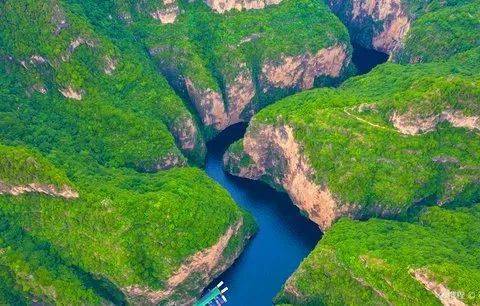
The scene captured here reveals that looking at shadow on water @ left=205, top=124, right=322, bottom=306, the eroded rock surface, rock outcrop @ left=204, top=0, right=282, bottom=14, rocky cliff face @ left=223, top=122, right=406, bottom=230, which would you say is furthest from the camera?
rock outcrop @ left=204, top=0, right=282, bottom=14

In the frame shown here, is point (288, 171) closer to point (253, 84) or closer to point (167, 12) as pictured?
point (253, 84)

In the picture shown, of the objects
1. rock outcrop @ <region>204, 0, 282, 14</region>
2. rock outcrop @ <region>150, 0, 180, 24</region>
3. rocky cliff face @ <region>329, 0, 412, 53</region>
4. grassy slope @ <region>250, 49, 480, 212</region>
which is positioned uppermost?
rock outcrop @ <region>150, 0, 180, 24</region>

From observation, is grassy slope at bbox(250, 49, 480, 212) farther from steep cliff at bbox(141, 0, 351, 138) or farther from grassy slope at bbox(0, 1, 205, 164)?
grassy slope at bbox(0, 1, 205, 164)

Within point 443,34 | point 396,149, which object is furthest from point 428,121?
point 443,34

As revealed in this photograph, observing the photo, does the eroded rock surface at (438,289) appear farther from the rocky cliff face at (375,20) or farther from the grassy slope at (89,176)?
the rocky cliff face at (375,20)

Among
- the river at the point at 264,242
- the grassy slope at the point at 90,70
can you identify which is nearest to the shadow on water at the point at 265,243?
the river at the point at 264,242

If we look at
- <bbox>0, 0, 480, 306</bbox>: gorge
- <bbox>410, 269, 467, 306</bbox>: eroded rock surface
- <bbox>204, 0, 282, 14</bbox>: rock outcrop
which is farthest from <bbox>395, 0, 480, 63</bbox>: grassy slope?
<bbox>410, 269, 467, 306</bbox>: eroded rock surface

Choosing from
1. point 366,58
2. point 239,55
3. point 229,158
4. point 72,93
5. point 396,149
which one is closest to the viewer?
point 396,149
